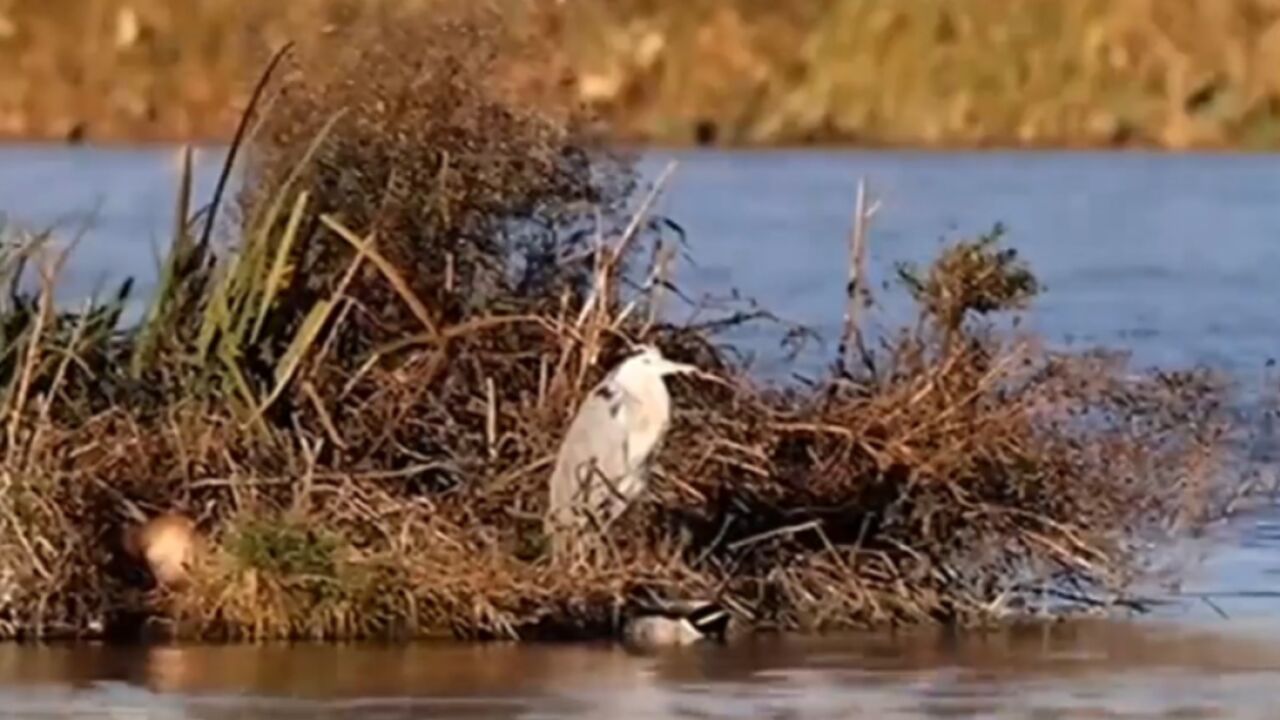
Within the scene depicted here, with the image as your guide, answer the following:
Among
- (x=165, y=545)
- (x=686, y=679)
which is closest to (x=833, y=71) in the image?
(x=165, y=545)

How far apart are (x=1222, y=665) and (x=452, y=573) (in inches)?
106

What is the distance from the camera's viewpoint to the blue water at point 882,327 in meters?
17.2

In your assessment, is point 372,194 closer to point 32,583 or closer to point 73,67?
point 32,583

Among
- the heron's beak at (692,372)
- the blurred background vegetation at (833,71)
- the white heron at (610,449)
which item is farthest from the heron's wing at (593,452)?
the blurred background vegetation at (833,71)

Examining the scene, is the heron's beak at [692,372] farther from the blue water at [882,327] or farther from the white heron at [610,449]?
the blue water at [882,327]

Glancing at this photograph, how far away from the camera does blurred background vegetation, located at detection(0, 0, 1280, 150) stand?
5512 cm

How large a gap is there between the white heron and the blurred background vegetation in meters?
33.6

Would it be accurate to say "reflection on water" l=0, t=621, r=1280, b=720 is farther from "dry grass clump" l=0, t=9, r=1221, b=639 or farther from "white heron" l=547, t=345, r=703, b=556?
"white heron" l=547, t=345, r=703, b=556

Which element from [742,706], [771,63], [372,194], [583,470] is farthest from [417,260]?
[771,63]

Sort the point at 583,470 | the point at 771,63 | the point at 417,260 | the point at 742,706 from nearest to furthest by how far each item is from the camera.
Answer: the point at 742,706 → the point at 583,470 → the point at 417,260 → the point at 771,63

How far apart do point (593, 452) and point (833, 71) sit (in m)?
39.5

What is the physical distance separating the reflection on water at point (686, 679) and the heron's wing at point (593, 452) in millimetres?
546

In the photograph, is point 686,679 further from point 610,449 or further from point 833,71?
point 833,71

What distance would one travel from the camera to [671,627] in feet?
60.3
